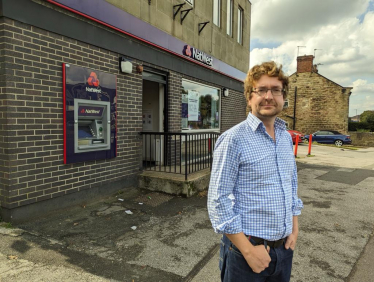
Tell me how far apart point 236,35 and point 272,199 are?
33.7ft

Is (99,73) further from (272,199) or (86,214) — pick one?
(272,199)

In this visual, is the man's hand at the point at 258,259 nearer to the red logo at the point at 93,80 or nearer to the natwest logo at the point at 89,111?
the natwest logo at the point at 89,111

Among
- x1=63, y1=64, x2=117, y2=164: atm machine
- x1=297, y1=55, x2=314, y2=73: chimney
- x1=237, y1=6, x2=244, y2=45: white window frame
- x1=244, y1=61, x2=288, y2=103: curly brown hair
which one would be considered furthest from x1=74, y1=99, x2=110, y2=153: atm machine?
x1=297, y1=55, x2=314, y2=73: chimney

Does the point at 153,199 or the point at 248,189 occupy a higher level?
the point at 248,189

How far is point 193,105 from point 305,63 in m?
21.5

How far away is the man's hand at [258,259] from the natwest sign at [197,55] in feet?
21.5

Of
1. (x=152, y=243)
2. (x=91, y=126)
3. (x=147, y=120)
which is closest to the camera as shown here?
(x=152, y=243)

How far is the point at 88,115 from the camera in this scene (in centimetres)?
460

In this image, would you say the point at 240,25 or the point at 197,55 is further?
the point at 240,25

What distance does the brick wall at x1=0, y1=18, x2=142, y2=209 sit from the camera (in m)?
3.52

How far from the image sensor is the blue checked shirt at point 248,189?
4.37 feet

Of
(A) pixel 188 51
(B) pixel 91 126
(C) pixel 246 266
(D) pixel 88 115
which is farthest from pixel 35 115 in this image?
(A) pixel 188 51

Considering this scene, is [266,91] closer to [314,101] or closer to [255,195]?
[255,195]

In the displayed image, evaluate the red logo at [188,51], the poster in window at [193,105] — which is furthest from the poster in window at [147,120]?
the red logo at [188,51]
